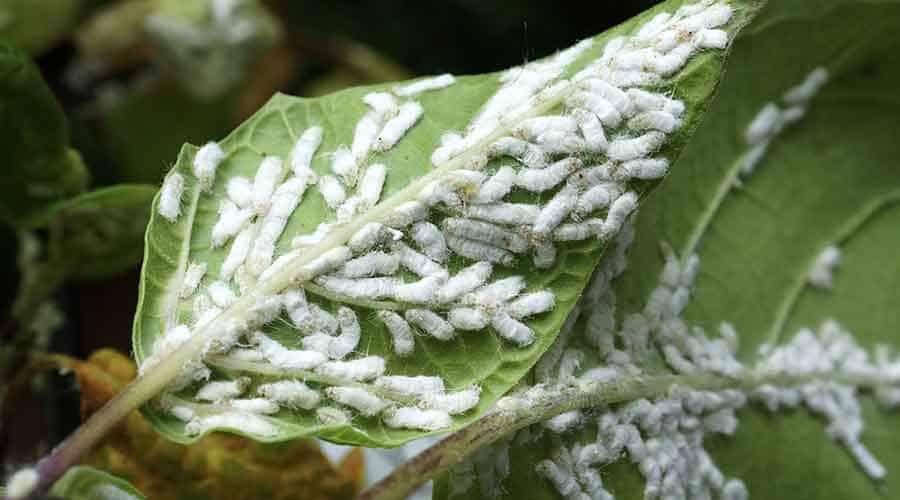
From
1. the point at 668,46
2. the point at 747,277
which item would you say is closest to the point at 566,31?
the point at 747,277

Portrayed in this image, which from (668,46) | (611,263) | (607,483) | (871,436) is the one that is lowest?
(871,436)

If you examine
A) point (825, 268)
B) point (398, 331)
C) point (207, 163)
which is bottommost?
point (825, 268)

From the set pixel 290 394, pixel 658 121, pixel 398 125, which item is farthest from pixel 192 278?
pixel 658 121

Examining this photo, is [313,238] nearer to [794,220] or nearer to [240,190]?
[240,190]

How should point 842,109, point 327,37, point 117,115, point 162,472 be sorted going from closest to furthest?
1. point 162,472
2. point 842,109
3. point 117,115
4. point 327,37

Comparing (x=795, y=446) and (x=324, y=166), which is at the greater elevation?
(x=324, y=166)

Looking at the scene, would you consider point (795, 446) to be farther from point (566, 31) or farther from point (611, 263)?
point (566, 31)
